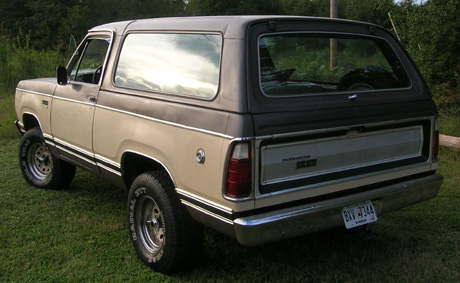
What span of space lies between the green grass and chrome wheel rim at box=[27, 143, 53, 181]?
598mm

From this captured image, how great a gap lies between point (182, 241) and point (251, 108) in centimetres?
113

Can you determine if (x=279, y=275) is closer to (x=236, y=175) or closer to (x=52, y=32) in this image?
(x=236, y=175)

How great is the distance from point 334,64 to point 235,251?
1744mm

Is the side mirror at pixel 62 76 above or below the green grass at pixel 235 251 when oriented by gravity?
above

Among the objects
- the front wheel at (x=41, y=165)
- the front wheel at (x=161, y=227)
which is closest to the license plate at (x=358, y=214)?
the front wheel at (x=161, y=227)

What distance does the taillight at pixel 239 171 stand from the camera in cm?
279

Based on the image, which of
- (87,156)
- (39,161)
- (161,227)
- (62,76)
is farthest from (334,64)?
(39,161)

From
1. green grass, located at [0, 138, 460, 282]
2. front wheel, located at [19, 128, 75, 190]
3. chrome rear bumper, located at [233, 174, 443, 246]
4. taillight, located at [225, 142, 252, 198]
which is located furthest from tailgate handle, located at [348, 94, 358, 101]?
front wheel, located at [19, 128, 75, 190]

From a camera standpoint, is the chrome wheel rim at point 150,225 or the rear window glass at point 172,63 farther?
the chrome wheel rim at point 150,225

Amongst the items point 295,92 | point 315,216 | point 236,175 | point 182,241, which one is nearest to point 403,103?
point 295,92

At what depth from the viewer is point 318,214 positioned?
307cm

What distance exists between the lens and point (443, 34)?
297 inches

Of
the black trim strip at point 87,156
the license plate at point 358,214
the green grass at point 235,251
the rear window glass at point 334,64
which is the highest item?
the rear window glass at point 334,64

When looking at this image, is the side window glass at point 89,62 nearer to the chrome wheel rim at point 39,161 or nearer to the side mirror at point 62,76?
the side mirror at point 62,76
